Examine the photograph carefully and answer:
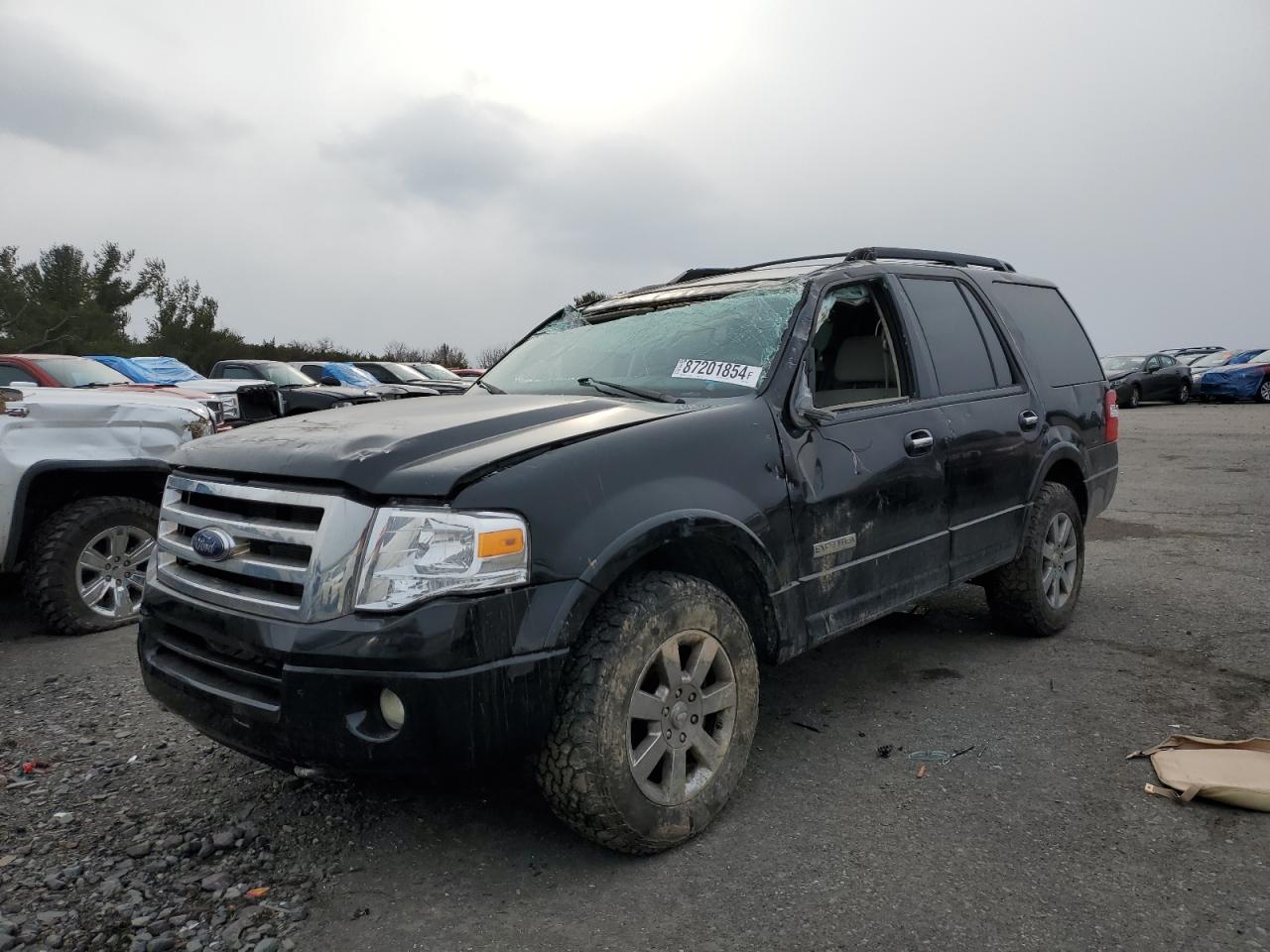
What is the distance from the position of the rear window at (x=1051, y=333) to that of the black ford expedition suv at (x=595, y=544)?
0.93 metres

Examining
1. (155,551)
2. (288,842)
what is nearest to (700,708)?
(288,842)

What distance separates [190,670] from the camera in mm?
2686

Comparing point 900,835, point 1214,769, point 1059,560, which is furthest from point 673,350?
point 1059,560

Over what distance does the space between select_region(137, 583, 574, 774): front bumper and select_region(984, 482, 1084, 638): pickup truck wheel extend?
9.62 feet

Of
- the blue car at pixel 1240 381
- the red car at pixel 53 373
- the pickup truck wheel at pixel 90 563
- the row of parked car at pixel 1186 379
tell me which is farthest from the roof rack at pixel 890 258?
the blue car at pixel 1240 381

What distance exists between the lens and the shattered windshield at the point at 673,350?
330 centimetres

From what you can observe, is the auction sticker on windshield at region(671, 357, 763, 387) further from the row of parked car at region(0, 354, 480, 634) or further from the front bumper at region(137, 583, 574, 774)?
the row of parked car at region(0, 354, 480, 634)

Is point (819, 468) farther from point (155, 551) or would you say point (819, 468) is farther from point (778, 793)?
point (155, 551)

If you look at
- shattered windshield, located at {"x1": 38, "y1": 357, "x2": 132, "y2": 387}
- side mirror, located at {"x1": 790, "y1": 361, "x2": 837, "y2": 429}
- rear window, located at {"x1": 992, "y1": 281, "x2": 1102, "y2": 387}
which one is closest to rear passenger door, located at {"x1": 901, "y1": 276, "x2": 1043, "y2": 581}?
rear window, located at {"x1": 992, "y1": 281, "x2": 1102, "y2": 387}

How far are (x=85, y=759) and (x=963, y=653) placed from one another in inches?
155

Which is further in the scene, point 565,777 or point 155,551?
point 155,551

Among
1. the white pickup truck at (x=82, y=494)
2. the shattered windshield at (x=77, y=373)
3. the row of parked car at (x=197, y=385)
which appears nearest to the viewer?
the white pickup truck at (x=82, y=494)

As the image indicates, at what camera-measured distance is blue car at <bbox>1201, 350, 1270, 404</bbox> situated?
23.9 meters

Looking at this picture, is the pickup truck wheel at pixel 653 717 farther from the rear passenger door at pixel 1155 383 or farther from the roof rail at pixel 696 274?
the rear passenger door at pixel 1155 383
